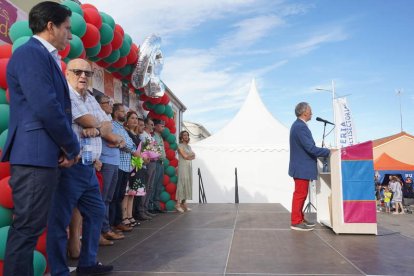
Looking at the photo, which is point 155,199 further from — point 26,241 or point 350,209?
point 26,241

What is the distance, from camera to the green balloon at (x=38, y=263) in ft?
8.11

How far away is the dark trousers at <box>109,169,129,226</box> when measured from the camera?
14.9ft

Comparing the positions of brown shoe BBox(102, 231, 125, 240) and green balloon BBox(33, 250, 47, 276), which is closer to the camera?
green balloon BBox(33, 250, 47, 276)

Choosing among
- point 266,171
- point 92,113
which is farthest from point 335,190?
point 266,171

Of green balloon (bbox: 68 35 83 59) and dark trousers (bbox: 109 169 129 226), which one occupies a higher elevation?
green balloon (bbox: 68 35 83 59)

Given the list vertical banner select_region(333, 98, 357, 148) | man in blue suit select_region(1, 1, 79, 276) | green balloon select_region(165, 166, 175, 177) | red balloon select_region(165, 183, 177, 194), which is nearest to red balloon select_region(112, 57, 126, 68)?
green balloon select_region(165, 166, 175, 177)

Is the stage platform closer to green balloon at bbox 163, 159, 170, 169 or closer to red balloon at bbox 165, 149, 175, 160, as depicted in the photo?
green balloon at bbox 163, 159, 170, 169

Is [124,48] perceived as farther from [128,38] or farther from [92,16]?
[92,16]

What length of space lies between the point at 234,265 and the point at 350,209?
6.98ft

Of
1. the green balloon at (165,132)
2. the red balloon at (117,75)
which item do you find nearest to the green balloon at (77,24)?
the red balloon at (117,75)

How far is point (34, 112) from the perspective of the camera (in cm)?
186

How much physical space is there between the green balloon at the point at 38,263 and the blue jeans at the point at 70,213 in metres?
0.10

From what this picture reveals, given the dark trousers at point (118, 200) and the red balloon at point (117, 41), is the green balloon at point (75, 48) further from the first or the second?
the dark trousers at point (118, 200)

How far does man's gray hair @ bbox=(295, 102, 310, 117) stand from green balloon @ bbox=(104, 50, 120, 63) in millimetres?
2416
